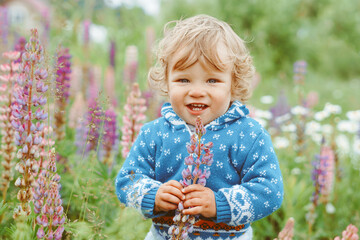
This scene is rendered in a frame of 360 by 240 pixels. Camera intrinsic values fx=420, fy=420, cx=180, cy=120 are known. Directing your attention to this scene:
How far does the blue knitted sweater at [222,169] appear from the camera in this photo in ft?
6.25

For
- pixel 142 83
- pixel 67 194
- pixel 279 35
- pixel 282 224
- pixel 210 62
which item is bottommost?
pixel 282 224

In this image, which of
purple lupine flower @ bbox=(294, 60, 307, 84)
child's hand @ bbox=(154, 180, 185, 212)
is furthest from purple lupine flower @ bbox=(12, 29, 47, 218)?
purple lupine flower @ bbox=(294, 60, 307, 84)

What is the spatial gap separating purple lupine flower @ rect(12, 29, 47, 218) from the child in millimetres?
445

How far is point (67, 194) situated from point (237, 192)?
1730 millimetres

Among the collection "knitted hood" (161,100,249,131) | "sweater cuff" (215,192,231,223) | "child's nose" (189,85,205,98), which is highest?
"child's nose" (189,85,205,98)

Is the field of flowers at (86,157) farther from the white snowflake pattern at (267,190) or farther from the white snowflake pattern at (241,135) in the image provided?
the white snowflake pattern at (241,135)

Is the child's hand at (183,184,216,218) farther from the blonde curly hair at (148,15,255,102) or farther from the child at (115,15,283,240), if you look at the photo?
the blonde curly hair at (148,15,255,102)

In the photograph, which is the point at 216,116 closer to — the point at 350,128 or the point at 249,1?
the point at 350,128

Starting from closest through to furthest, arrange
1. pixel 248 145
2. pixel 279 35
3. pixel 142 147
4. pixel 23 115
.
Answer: pixel 23 115
pixel 248 145
pixel 142 147
pixel 279 35

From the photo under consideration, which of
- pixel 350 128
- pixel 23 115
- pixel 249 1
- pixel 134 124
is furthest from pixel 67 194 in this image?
pixel 249 1

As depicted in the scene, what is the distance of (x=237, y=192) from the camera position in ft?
6.24

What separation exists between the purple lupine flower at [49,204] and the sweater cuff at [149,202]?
377mm

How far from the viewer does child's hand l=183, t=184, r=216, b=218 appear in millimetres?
1799

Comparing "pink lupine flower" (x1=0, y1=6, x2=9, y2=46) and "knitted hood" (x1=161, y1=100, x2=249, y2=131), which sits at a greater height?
"pink lupine flower" (x1=0, y1=6, x2=9, y2=46)
